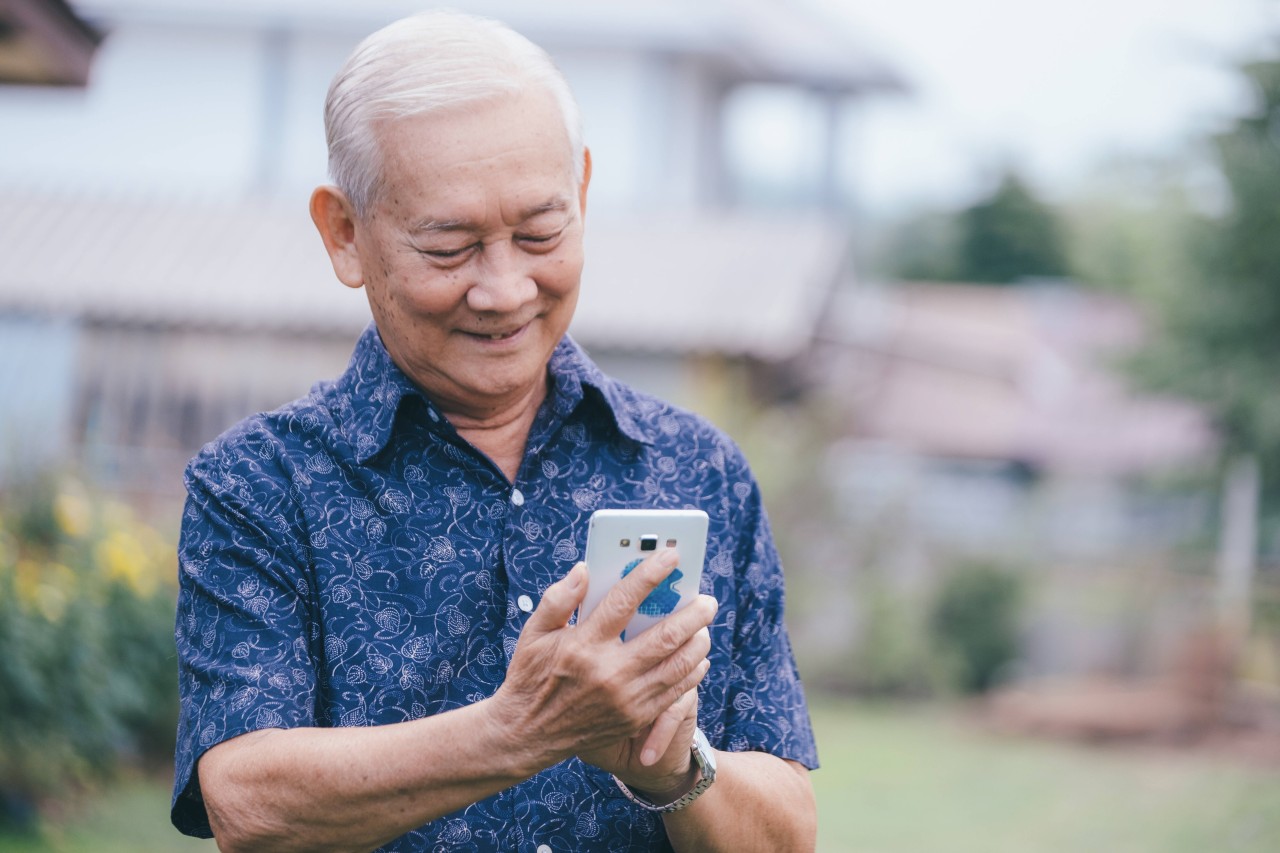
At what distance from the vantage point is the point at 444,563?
6.14ft

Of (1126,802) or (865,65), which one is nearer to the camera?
(1126,802)

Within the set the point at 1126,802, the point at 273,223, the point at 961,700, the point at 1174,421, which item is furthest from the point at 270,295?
the point at 1174,421

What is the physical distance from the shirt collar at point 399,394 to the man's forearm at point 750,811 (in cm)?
51

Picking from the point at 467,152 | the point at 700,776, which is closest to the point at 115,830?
the point at 700,776

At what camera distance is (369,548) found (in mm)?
1848

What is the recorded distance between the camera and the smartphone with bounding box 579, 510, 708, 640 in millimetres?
1581

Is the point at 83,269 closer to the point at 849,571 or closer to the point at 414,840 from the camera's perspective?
the point at 849,571

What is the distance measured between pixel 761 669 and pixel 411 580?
1.75 ft

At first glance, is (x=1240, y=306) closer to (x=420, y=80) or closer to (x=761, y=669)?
(x=761, y=669)

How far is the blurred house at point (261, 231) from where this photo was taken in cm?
1292

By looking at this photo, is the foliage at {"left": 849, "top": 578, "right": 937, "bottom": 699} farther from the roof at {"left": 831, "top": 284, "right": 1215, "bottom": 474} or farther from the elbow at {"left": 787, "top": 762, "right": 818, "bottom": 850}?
the roof at {"left": 831, "top": 284, "right": 1215, "bottom": 474}

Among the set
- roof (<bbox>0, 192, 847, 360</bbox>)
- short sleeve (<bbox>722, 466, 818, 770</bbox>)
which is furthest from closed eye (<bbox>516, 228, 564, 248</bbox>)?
roof (<bbox>0, 192, 847, 360</bbox>)

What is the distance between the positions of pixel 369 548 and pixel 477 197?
0.49m

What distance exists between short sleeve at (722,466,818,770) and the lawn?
174 inches
